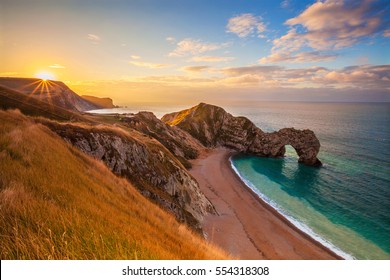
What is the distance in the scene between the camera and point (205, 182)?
5094cm

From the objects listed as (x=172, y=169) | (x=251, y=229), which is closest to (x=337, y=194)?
(x=251, y=229)

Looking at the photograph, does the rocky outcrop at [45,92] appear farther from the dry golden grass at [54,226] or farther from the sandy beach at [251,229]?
the dry golden grass at [54,226]

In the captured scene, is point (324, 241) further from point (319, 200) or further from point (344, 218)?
point (319, 200)

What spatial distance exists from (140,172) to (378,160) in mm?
78813

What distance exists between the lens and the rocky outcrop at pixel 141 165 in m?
19.7

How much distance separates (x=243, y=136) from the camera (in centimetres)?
9094

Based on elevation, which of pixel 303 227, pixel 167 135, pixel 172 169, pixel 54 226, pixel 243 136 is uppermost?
pixel 54 226

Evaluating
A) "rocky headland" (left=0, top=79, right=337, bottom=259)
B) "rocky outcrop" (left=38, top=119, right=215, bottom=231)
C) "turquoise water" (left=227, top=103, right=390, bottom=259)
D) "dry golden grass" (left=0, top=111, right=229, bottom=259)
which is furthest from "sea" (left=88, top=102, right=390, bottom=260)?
"dry golden grass" (left=0, top=111, right=229, bottom=259)

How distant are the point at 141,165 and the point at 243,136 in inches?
2829

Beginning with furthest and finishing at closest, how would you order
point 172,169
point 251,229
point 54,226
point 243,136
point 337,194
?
point 243,136, point 337,194, point 251,229, point 172,169, point 54,226

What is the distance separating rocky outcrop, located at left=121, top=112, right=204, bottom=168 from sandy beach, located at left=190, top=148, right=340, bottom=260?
1871 cm

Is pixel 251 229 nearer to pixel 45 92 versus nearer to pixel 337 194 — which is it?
pixel 337 194

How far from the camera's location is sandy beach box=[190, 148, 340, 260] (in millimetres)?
27328

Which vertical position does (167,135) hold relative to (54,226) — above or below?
below
